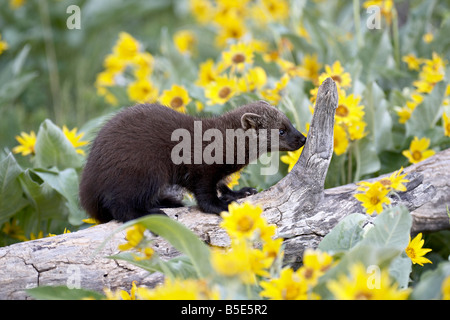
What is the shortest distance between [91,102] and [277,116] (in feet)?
12.3

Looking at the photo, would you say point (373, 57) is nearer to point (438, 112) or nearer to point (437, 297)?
point (438, 112)

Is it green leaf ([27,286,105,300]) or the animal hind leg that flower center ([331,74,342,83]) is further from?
green leaf ([27,286,105,300])

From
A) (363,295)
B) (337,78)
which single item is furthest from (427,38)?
(363,295)

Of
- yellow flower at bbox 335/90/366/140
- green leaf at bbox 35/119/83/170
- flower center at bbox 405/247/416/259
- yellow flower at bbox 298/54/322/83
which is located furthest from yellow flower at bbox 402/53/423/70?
green leaf at bbox 35/119/83/170

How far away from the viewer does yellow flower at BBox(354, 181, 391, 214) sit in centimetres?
275

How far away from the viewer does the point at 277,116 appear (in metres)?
3.23

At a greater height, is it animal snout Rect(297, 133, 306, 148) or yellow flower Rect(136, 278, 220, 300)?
animal snout Rect(297, 133, 306, 148)

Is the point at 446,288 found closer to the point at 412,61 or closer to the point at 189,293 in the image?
the point at 189,293

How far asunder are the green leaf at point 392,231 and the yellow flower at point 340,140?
1161mm

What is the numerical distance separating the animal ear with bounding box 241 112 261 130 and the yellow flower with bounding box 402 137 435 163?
1.12 meters

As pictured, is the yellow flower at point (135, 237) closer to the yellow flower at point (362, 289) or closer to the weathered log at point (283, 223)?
the weathered log at point (283, 223)

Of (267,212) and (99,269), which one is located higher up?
(267,212)

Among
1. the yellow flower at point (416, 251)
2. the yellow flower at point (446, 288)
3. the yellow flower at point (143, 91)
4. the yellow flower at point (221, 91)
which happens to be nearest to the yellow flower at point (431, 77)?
the yellow flower at point (221, 91)
